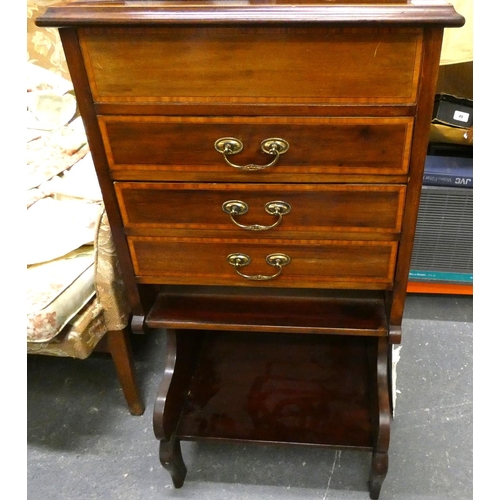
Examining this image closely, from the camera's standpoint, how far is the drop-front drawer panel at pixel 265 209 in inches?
31.8

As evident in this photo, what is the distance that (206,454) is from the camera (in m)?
1.21

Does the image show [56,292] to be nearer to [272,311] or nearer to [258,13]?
[272,311]

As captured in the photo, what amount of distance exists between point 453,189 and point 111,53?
101 centimetres

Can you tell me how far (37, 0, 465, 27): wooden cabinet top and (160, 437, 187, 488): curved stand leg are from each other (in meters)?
0.81

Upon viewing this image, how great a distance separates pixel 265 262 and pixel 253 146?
224mm

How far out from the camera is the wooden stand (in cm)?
97

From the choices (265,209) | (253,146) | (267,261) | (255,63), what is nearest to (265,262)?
(267,261)

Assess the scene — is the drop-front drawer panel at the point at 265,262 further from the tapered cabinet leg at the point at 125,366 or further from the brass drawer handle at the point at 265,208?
the tapered cabinet leg at the point at 125,366

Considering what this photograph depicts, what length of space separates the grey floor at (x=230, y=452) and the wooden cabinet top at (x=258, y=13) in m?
0.96

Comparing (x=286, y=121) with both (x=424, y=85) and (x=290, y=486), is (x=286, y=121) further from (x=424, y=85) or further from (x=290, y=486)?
(x=290, y=486)

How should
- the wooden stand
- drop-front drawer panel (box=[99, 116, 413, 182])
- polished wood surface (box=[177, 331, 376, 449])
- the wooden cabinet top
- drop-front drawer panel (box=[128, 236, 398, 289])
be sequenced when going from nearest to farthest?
the wooden cabinet top, drop-front drawer panel (box=[99, 116, 413, 182]), drop-front drawer panel (box=[128, 236, 398, 289]), the wooden stand, polished wood surface (box=[177, 331, 376, 449])

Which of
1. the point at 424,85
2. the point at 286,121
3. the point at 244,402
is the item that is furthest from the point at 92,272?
the point at 424,85

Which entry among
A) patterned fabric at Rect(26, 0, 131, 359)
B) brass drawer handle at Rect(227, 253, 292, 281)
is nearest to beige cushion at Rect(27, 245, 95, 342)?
patterned fabric at Rect(26, 0, 131, 359)

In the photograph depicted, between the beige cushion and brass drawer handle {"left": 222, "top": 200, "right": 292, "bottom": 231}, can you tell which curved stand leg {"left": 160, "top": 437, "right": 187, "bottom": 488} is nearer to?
the beige cushion
